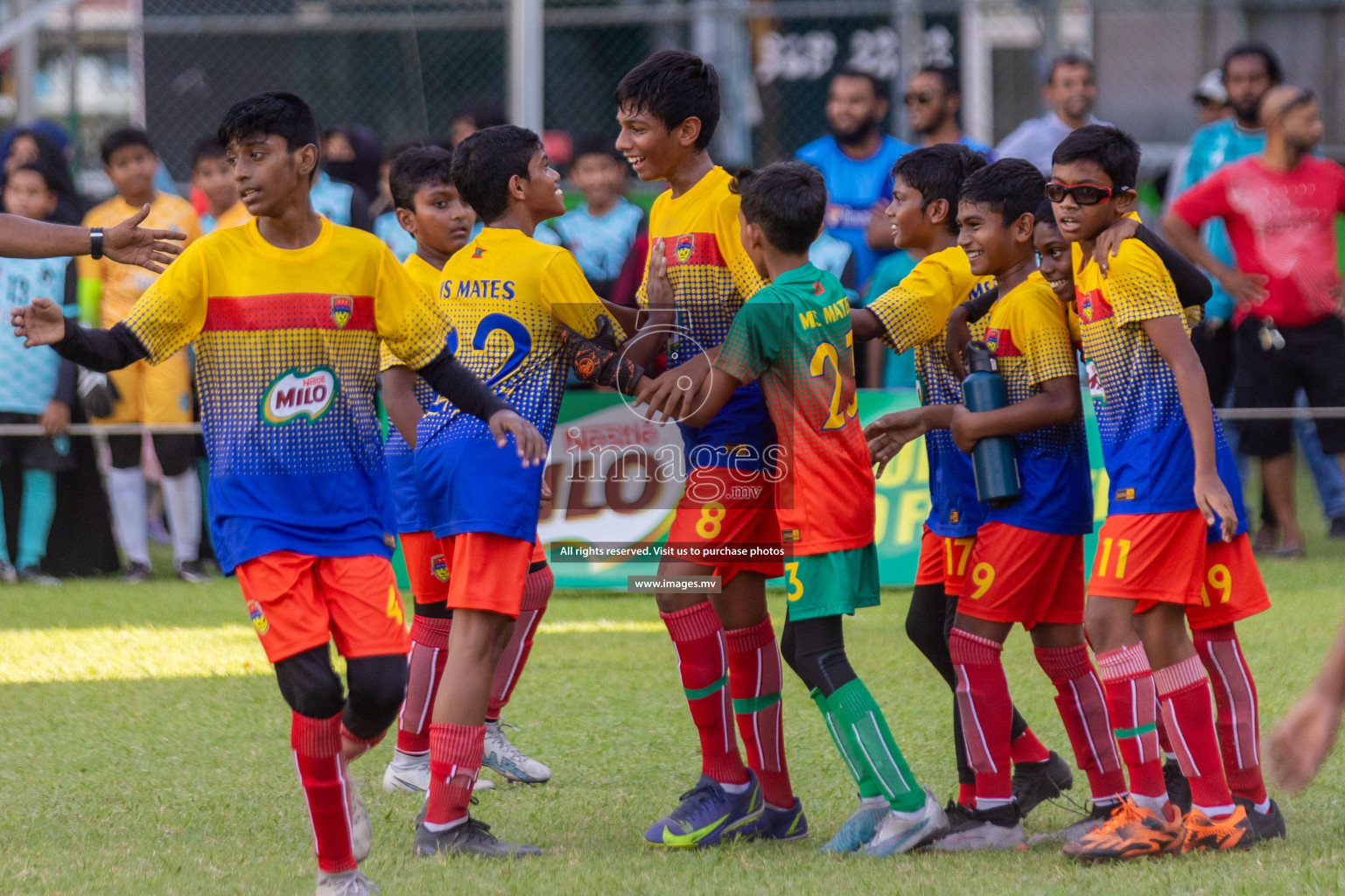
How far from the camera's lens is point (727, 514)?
15.2 ft

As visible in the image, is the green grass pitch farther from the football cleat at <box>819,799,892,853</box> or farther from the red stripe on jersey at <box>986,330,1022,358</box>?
the red stripe on jersey at <box>986,330,1022,358</box>

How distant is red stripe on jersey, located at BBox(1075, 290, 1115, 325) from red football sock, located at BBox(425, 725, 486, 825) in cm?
201

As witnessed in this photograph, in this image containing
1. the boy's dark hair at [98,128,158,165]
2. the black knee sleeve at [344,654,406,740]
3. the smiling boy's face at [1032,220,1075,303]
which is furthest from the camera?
the boy's dark hair at [98,128,158,165]

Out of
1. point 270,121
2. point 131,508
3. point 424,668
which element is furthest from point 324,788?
point 131,508

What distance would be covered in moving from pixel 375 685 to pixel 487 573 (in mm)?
546

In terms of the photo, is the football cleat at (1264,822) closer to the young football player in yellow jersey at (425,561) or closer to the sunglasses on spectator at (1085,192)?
the sunglasses on spectator at (1085,192)

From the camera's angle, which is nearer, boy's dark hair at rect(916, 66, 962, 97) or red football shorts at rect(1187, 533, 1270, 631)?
red football shorts at rect(1187, 533, 1270, 631)

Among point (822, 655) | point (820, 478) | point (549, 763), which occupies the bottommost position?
point (549, 763)

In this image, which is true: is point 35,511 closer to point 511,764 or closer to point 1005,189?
point 511,764

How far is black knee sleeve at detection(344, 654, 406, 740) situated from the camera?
3918mm

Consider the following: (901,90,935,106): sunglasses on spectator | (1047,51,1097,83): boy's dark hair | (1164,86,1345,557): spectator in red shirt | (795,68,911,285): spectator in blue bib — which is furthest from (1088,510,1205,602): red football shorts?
(1047,51,1097,83): boy's dark hair

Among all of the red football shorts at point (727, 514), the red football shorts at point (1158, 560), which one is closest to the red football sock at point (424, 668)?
the red football shorts at point (727, 514)

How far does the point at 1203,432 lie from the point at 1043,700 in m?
2.19

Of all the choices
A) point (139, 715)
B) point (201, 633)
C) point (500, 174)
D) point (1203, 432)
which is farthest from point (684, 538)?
point (201, 633)
